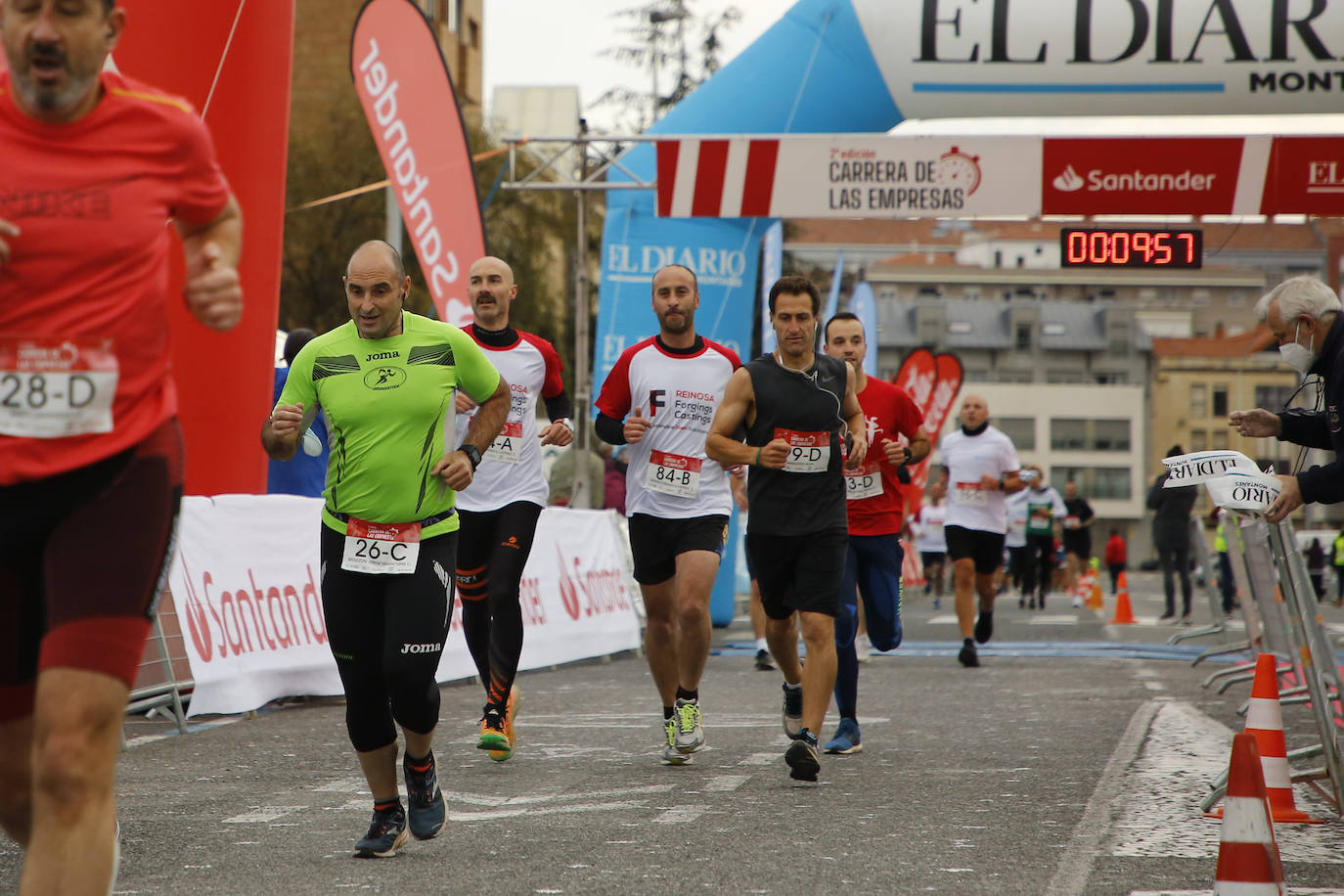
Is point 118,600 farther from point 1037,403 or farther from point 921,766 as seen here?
point 1037,403

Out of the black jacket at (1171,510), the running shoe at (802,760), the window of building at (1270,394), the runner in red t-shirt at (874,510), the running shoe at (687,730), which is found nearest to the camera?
the running shoe at (802,760)

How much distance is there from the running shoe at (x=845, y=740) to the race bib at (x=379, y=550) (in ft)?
10.1

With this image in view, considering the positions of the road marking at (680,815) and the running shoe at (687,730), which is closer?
the road marking at (680,815)

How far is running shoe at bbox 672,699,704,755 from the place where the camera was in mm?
7691

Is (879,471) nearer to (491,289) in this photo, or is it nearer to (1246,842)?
(491,289)

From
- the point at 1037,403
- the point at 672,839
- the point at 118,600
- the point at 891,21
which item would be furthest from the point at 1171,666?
the point at 1037,403

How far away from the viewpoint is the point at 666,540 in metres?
8.17

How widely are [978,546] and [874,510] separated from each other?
4.93m

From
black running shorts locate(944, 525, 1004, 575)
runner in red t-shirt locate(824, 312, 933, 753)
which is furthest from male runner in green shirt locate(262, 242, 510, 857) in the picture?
black running shorts locate(944, 525, 1004, 575)

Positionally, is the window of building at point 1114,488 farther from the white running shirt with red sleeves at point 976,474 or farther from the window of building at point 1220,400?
the white running shirt with red sleeves at point 976,474

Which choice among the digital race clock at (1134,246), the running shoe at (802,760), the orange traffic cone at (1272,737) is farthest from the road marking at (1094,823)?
the digital race clock at (1134,246)

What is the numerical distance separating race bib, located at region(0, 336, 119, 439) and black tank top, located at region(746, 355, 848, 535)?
4515mm

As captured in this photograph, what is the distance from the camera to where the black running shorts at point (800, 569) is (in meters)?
7.57

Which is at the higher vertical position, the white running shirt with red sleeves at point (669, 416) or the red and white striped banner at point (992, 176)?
the red and white striped banner at point (992, 176)
